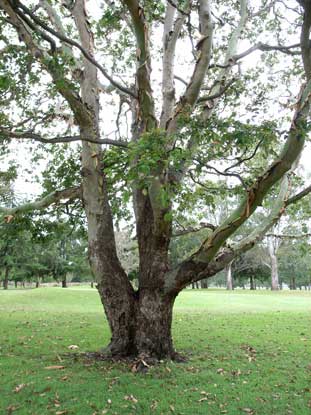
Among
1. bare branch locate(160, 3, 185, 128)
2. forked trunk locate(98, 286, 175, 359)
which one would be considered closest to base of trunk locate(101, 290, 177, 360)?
forked trunk locate(98, 286, 175, 359)

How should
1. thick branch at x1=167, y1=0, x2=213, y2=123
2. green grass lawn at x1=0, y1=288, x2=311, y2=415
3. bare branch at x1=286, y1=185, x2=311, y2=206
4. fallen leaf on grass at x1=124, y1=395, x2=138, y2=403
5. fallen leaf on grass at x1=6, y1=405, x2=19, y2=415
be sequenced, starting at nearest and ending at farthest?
fallen leaf on grass at x1=6, y1=405, x2=19, y2=415 < green grass lawn at x1=0, y1=288, x2=311, y2=415 < fallen leaf on grass at x1=124, y1=395, x2=138, y2=403 < bare branch at x1=286, y1=185, x2=311, y2=206 < thick branch at x1=167, y1=0, x2=213, y2=123

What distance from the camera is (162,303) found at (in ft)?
23.8

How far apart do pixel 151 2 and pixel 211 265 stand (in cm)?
486

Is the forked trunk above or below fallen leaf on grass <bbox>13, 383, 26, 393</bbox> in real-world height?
above

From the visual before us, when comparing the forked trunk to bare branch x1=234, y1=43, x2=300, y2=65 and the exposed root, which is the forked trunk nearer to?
the exposed root

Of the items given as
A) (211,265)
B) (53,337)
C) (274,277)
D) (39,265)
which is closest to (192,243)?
(274,277)

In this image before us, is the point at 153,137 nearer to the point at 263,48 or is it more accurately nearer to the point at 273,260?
the point at 263,48

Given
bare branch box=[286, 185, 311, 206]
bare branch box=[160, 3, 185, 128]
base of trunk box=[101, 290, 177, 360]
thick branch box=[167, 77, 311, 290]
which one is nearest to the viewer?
thick branch box=[167, 77, 311, 290]

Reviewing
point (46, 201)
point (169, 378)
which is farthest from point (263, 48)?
point (169, 378)

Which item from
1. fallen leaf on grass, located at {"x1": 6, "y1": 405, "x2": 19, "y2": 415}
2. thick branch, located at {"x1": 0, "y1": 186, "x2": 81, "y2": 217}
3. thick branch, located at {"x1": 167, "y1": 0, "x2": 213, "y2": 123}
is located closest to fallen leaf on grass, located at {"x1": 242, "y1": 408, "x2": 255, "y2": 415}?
fallen leaf on grass, located at {"x1": 6, "y1": 405, "x2": 19, "y2": 415}

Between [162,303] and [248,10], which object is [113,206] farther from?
[248,10]

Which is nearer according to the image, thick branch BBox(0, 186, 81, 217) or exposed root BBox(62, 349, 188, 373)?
exposed root BBox(62, 349, 188, 373)

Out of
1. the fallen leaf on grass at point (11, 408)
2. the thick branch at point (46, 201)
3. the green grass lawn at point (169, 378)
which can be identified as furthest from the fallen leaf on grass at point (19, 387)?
the thick branch at point (46, 201)

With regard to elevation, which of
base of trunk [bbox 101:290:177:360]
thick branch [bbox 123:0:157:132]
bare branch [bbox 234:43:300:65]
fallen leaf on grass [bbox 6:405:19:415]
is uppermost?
bare branch [bbox 234:43:300:65]
